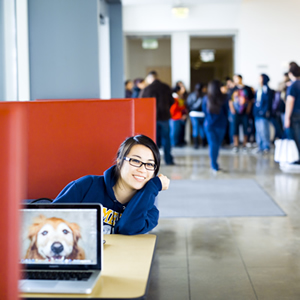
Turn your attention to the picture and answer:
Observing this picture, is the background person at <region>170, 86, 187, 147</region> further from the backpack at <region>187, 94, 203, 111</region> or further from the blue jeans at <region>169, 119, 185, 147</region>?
the backpack at <region>187, 94, 203, 111</region>

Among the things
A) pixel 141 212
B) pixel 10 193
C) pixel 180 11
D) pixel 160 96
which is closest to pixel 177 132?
pixel 180 11

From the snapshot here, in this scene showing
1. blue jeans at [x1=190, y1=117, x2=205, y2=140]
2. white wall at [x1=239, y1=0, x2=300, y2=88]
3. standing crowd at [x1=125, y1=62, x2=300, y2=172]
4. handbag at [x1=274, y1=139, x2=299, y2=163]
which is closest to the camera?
standing crowd at [x1=125, y1=62, x2=300, y2=172]

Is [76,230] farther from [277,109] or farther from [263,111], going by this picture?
[277,109]

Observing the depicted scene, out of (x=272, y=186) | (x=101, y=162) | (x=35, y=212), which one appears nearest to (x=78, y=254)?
(x=35, y=212)

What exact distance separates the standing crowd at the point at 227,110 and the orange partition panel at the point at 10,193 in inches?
242

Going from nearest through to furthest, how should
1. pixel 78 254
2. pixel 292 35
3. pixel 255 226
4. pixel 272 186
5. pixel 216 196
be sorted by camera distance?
pixel 78 254 → pixel 255 226 → pixel 216 196 → pixel 272 186 → pixel 292 35

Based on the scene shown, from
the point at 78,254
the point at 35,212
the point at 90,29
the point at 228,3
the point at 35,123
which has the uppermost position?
the point at 228,3

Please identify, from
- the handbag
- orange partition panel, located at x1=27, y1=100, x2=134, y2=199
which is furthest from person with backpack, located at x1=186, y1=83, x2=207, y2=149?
orange partition panel, located at x1=27, y1=100, x2=134, y2=199

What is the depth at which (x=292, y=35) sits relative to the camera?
39.3 ft

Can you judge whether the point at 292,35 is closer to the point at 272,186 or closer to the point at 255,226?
the point at 272,186

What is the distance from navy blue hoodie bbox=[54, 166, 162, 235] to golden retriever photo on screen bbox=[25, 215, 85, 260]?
0.59 meters

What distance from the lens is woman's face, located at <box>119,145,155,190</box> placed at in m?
2.21

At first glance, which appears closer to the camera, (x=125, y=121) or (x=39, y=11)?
(x=125, y=121)

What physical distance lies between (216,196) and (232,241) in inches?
73.0
